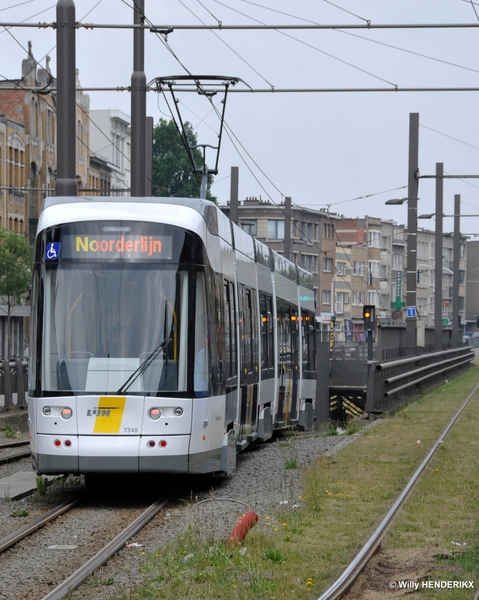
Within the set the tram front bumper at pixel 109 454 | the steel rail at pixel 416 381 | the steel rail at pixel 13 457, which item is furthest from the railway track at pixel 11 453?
the steel rail at pixel 416 381

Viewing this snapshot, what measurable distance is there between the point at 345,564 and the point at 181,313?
15.0 ft

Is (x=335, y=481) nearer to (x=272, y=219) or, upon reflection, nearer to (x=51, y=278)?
(x=51, y=278)

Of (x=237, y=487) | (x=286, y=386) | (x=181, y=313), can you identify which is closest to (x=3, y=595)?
(x=181, y=313)

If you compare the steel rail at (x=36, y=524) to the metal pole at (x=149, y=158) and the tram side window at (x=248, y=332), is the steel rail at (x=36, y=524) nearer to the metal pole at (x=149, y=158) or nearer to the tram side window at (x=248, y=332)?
the tram side window at (x=248, y=332)

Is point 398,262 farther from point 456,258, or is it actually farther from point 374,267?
point 456,258

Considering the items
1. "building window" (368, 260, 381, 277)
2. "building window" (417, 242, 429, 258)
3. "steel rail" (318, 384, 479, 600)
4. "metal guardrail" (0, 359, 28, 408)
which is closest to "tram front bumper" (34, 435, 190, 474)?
"steel rail" (318, 384, 479, 600)

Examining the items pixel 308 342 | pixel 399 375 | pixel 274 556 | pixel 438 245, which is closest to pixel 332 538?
pixel 274 556

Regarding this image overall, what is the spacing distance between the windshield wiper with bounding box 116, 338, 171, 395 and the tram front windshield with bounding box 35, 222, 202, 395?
10 millimetres

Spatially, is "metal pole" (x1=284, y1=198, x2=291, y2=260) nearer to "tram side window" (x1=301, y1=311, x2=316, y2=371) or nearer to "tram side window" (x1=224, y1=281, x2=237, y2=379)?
"tram side window" (x1=301, y1=311, x2=316, y2=371)

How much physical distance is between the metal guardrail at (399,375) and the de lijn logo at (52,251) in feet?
47.0

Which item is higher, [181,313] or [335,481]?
[181,313]

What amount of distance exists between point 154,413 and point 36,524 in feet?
6.57

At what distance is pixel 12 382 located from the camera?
31.5 meters

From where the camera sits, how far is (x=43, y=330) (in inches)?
514
